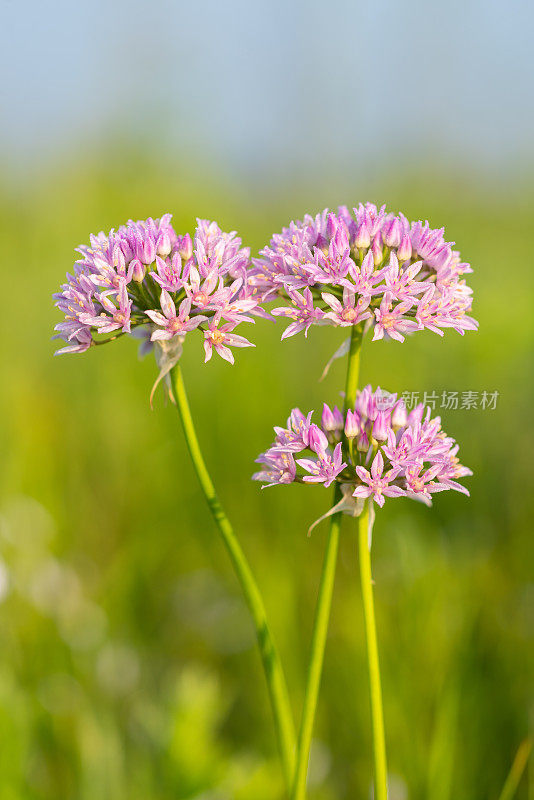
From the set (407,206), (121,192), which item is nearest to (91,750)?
(407,206)

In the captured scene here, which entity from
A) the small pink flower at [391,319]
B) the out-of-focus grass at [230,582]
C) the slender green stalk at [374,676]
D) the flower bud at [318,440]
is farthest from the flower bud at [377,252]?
the out-of-focus grass at [230,582]

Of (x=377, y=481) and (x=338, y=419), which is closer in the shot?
(x=377, y=481)

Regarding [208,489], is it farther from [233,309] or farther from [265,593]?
[265,593]

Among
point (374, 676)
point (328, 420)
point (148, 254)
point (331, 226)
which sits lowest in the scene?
point (374, 676)

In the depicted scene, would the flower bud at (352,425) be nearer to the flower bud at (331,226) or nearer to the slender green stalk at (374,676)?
the slender green stalk at (374,676)

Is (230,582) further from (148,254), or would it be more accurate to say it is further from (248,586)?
(148,254)

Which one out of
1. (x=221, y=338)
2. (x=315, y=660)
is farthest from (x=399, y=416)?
(x=315, y=660)
